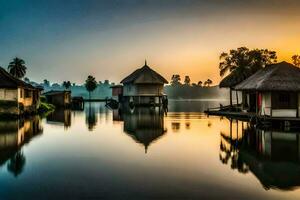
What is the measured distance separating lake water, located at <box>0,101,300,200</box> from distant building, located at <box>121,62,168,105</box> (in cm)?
4533

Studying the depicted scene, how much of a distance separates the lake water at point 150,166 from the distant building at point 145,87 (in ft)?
149

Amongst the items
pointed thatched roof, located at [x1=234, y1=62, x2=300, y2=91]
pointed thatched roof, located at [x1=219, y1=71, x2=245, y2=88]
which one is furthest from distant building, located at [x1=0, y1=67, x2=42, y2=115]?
pointed thatched roof, located at [x1=219, y1=71, x2=245, y2=88]

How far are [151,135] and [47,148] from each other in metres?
8.93

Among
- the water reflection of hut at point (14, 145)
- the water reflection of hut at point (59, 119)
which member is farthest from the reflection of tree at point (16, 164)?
the water reflection of hut at point (59, 119)

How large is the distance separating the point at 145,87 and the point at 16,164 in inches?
2256

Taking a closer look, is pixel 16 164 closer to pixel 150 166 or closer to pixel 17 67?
pixel 150 166

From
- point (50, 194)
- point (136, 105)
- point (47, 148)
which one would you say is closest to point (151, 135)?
point (47, 148)

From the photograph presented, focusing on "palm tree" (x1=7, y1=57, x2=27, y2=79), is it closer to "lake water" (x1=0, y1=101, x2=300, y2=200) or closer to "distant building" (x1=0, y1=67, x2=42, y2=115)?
"distant building" (x1=0, y1=67, x2=42, y2=115)

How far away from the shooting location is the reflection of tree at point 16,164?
596 inches

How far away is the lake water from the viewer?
12156mm

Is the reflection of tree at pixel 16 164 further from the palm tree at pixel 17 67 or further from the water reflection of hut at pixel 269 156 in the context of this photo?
the palm tree at pixel 17 67

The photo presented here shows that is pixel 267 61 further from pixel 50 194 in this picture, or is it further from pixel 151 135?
pixel 50 194

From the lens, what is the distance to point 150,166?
16453 millimetres

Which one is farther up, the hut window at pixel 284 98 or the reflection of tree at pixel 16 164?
the hut window at pixel 284 98
